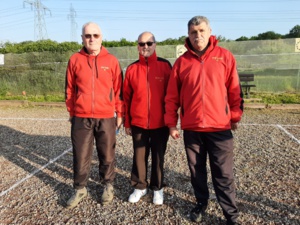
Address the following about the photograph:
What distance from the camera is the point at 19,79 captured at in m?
12.8

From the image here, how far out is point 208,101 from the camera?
252cm

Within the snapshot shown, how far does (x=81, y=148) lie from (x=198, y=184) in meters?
1.39

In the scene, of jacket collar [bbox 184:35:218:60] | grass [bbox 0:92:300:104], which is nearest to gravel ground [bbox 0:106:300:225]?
jacket collar [bbox 184:35:218:60]

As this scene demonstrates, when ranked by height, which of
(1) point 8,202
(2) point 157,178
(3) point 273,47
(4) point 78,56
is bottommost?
(1) point 8,202

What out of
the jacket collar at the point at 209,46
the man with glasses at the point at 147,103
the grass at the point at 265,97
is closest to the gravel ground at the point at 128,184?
the man with glasses at the point at 147,103

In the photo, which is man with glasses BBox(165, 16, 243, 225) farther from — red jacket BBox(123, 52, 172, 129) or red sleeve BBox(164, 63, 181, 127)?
red jacket BBox(123, 52, 172, 129)

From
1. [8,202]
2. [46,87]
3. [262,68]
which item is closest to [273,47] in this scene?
[262,68]

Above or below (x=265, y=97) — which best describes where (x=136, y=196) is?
below

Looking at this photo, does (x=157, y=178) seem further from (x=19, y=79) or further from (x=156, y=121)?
(x=19, y=79)

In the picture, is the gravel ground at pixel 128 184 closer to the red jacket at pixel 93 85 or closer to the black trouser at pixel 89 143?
the black trouser at pixel 89 143

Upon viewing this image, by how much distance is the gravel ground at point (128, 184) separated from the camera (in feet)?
9.78

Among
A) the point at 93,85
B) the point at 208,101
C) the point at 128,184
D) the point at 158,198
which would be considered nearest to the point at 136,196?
the point at 158,198

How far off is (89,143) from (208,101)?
150 centimetres

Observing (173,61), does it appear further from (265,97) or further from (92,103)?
(92,103)
